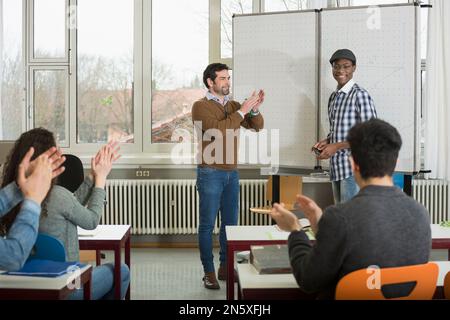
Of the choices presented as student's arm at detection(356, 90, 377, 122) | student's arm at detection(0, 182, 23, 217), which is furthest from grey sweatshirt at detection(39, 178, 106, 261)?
student's arm at detection(356, 90, 377, 122)

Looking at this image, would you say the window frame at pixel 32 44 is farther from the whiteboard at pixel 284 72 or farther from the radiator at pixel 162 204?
the whiteboard at pixel 284 72

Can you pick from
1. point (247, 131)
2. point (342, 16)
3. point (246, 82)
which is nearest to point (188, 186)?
point (247, 131)

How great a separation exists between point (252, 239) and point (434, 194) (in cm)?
302

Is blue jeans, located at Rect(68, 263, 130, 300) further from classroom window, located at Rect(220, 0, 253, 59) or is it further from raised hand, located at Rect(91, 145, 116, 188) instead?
classroom window, located at Rect(220, 0, 253, 59)

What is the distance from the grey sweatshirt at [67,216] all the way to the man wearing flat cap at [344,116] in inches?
68.7

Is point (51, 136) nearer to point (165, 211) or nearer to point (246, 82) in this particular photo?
point (246, 82)

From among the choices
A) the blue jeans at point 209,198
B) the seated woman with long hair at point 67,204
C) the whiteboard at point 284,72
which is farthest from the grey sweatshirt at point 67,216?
the whiteboard at point 284,72

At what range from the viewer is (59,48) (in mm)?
5379

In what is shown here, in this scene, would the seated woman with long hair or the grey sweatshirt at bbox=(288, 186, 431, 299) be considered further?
the seated woman with long hair

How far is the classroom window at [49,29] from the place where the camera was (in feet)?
17.6

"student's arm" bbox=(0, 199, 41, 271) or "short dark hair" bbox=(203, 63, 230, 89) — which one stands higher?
"short dark hair" bbox=(203, 63, 230, 89)

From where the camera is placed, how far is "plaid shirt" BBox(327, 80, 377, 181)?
11.8 feet

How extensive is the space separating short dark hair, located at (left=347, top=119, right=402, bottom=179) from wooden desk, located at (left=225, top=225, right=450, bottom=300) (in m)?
0.98

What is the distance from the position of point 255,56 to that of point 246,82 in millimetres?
213
